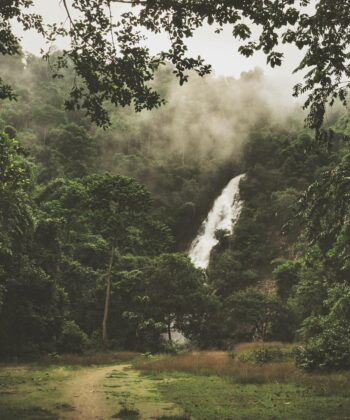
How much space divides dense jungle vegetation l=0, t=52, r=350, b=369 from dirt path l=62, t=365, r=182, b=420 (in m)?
6.02

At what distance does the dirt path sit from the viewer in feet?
29.2

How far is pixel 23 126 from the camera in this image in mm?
79062

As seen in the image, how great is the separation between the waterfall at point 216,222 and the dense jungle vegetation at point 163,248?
5.41 ft

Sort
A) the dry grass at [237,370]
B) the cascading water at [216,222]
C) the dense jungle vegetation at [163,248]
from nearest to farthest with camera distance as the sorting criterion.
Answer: the dry grass at [237,370] → the dense jungle vegetation at [163,248] → the cascading water at [216,222]

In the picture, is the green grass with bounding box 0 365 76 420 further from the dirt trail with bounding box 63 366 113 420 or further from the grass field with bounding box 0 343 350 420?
the dirt trail with bounding box 63 366 113 420

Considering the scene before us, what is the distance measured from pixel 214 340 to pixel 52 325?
591 inches

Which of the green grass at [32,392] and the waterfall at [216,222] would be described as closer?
the green grass at [32,392]

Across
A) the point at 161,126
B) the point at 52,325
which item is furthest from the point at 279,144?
the point at 52,325

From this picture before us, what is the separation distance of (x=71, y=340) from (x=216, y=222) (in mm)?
35840

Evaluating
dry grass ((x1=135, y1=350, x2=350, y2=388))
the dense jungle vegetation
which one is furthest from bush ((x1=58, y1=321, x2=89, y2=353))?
dry grass ((x1=135, y1=350, x2=350, y2=388))

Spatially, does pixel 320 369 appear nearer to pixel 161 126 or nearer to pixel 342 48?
pixel 342 48

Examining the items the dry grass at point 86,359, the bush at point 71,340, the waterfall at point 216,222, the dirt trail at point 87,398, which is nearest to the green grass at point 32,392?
the dirt trail at point 87,398

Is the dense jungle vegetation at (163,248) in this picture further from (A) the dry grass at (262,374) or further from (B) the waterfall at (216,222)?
(B) the waterfall at (216,222)

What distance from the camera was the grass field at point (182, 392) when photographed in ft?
29.9
